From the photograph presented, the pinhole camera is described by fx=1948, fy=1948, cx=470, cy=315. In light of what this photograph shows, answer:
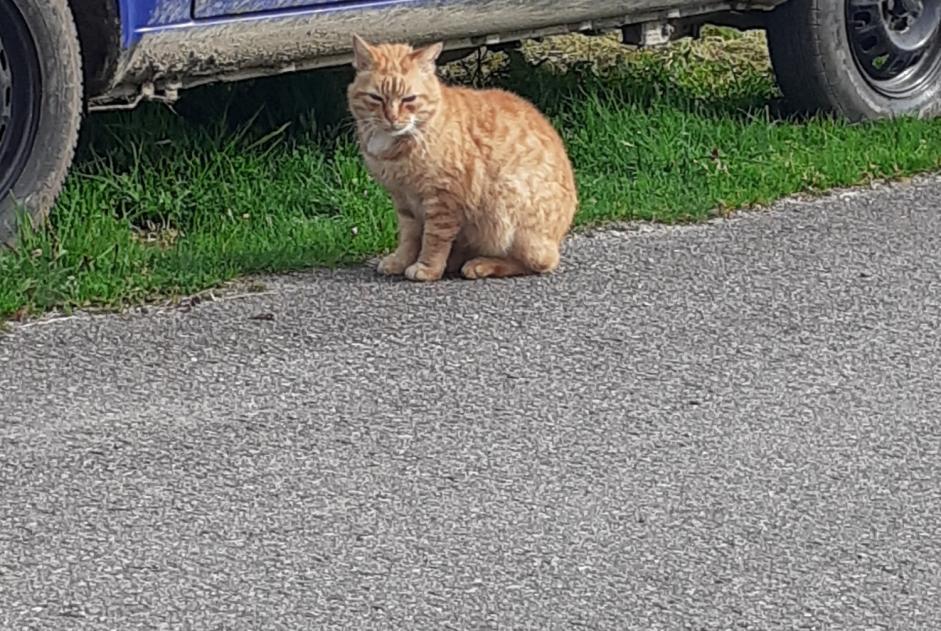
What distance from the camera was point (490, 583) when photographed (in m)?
3.64

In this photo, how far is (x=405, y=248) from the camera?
5.61 m

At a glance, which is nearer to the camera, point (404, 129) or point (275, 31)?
point (404, 129)

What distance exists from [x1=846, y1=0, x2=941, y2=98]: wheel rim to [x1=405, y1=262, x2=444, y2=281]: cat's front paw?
105 inches

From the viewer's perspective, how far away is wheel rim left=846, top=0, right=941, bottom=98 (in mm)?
7512

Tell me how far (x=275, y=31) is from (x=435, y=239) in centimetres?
81

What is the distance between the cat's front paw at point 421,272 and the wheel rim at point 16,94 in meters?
1.11

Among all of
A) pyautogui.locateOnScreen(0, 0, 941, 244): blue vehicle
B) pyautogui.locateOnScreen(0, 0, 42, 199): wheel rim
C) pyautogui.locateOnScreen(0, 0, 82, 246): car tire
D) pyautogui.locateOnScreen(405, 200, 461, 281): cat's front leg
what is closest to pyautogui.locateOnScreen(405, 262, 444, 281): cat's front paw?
pyautogui.locateOnScreen(405, 200, 461, 281): cat's front leg

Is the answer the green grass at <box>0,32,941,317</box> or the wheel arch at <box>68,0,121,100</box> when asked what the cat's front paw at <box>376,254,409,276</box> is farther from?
the wheel arch at <box>68,0,121,100</box>

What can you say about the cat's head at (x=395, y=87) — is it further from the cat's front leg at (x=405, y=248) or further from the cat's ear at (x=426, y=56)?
the cat's front leg at (x=405, y=248)

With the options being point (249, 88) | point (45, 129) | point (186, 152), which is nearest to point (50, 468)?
point (45, 129)

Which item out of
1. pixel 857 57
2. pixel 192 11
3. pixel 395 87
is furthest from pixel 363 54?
pixel 857 57

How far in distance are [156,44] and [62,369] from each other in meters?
1.17

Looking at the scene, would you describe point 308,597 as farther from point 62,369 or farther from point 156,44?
point 156,44

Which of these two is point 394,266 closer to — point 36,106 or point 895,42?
A: point 36,106
